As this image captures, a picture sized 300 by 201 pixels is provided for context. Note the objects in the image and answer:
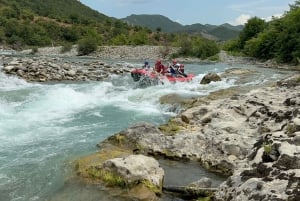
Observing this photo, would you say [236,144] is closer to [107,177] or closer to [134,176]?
[134,176]

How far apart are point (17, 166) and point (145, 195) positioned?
3786 millimetres

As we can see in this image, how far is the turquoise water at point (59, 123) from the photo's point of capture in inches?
328

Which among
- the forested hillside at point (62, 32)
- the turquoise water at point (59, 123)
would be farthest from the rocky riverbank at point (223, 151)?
the forested hillside at point (62, 32)

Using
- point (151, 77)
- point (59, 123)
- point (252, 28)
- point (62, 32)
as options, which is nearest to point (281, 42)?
point (252, 28)

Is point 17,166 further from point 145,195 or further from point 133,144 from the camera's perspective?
point 145,195

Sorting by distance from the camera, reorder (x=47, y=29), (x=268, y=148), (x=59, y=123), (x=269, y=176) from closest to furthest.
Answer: (x=269, y=176), (x=268, y=148), (x=59, y=123), (x=47, y=29)

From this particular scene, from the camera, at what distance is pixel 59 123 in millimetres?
14602

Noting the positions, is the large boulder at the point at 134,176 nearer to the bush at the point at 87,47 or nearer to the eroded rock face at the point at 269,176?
the eroded rock face at the point at 269,176

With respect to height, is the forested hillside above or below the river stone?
above

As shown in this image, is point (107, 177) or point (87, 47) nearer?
point (107, 177)

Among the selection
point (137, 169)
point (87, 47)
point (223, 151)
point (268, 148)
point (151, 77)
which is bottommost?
point (87, 47)

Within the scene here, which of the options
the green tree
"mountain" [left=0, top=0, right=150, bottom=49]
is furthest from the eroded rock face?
"mountain" [left=0, top=0, right=150, bottom=49]

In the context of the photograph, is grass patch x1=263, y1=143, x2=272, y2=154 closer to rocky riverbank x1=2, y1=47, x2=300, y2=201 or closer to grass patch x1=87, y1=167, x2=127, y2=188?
rocky riverbank x1=2, y1=47, x2=300, y2=201

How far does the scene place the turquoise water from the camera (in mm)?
8320
